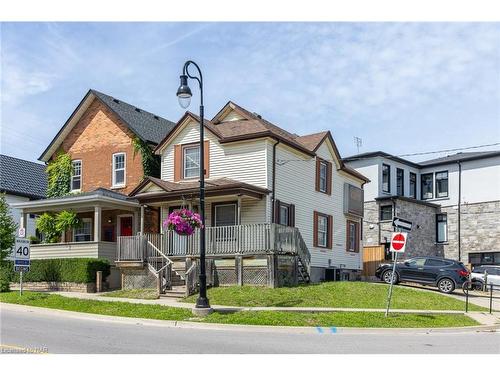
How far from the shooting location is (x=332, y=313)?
18.5 meters

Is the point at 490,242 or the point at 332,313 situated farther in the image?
the point at 490,242

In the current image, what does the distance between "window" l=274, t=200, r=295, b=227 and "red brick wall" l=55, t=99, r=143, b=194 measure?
289 inches

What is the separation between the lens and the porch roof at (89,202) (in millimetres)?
27844

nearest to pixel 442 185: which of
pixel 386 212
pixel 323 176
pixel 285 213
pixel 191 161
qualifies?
pixel 386 212

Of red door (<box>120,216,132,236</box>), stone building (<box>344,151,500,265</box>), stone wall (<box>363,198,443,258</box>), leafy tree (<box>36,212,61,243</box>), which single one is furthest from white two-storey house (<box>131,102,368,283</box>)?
stone building (<box>344,151,500,265</box>)

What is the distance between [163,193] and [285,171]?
5446mm

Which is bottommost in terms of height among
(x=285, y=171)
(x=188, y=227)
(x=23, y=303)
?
(x=23, y=303)

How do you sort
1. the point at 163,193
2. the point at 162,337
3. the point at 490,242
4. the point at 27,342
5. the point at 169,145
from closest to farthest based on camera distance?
the point at 27,342 → the point at 162,337 → the point at 163,193 → the point at 169,145 → the point at 490,242

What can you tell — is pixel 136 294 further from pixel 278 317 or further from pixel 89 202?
pixel 278 317

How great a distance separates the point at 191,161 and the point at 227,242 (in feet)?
18.6

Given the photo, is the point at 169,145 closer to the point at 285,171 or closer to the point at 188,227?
the point at 285,171

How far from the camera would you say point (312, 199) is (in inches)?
1201

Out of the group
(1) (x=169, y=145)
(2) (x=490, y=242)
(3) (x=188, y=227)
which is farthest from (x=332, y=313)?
(2) (x=490, y=242)

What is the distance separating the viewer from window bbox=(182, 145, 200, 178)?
28891mm
